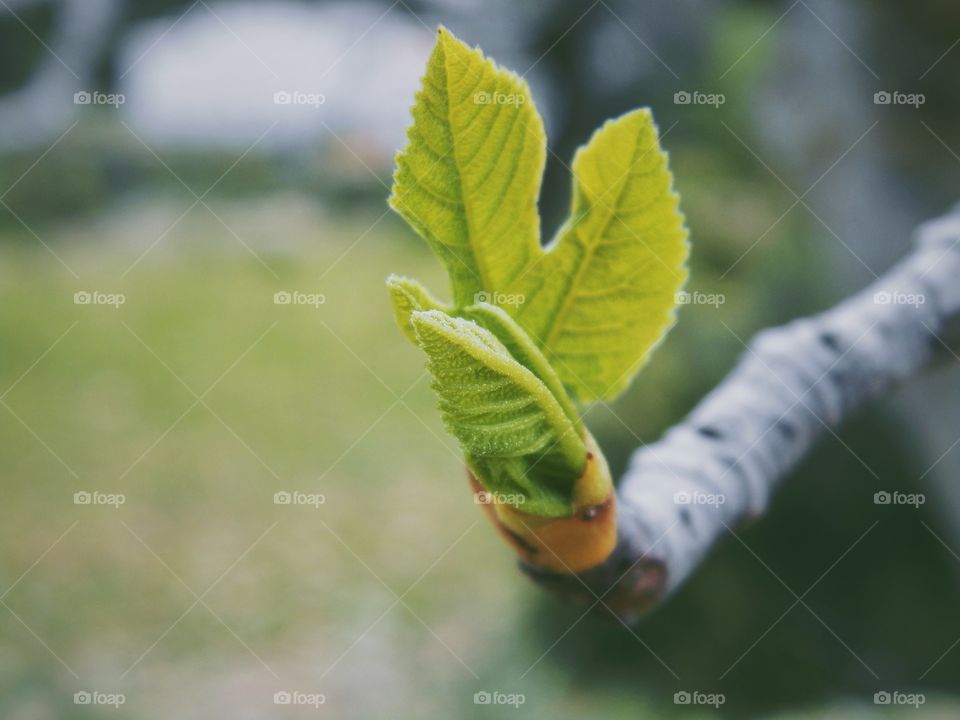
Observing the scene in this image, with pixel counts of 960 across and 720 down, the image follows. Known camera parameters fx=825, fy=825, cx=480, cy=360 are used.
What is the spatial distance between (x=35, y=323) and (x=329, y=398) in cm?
144

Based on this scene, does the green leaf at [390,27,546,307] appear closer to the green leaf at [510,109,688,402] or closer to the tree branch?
the green leaf at [510,109,688,402]

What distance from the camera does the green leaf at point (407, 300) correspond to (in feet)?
0.94

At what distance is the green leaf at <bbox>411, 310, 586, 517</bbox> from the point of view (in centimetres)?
25

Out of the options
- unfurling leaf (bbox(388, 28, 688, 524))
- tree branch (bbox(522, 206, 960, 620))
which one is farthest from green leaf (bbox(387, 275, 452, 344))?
tree branch (bbox(522, 206, 960, 620))

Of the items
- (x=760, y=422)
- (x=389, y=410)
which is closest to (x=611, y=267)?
(x=760, y=422)

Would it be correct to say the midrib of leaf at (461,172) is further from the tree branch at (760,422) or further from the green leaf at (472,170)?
the tree branch at (760,422)

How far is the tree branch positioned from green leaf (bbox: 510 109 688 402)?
0.07 meters

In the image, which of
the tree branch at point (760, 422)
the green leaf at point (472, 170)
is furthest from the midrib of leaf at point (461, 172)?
the tree branch at point (760, 422)

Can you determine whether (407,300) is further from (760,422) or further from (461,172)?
(760,422)

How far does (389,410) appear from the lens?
2.76m

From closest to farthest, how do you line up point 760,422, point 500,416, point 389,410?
point 500,416 < point 760,422 < point 389,410

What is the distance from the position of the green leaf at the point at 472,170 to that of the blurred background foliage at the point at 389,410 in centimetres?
23

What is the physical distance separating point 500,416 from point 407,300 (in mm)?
56

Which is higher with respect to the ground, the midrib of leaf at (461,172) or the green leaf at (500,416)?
the midrib of leaf at (461,172)
